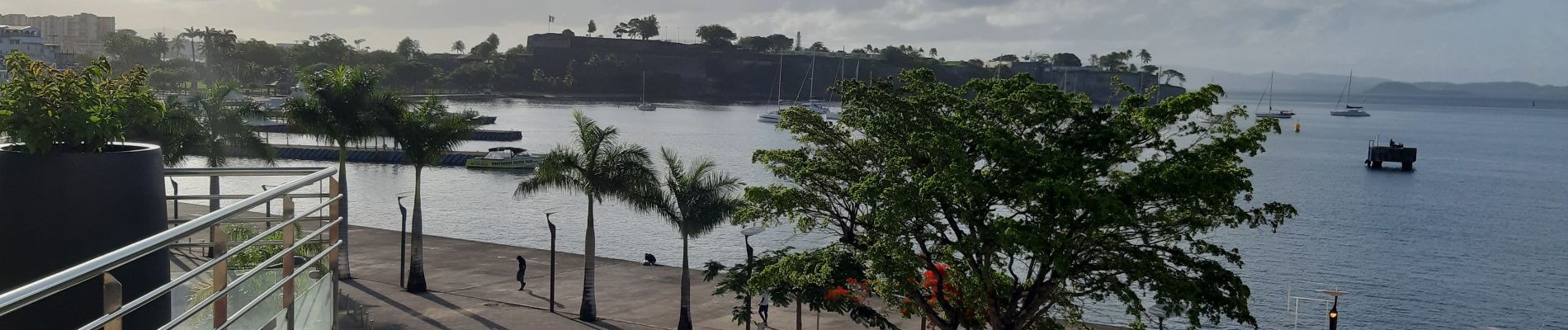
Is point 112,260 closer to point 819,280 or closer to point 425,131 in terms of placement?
point 819,280

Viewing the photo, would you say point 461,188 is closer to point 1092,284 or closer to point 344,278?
point 344,278

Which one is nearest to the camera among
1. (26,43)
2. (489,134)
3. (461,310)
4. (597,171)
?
(597,171)

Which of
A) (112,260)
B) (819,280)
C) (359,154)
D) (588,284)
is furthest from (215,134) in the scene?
(359,154)

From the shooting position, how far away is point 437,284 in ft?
112

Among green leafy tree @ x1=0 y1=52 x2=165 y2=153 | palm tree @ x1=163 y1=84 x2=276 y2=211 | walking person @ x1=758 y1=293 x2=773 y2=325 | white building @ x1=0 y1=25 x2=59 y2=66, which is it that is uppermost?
white building @ x1=0 y1=25 x2=59 y2=66

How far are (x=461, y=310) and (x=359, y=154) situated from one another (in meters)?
65.2

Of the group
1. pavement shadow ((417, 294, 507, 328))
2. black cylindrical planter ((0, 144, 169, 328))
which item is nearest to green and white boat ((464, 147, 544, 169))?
pavement shadow ((417, 294, 507, 328))

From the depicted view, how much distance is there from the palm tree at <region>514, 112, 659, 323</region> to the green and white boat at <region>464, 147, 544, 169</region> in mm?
55830

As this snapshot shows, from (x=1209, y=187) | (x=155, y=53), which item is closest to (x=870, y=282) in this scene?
(x=1209, y=187)

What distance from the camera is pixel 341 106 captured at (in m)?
32.6

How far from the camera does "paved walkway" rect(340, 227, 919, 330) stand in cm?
2895

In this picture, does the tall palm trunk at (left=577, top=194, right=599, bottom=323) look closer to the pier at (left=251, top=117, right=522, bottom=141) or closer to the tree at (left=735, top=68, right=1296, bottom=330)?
the tree at (left=735, top=68, right=1296, bottom=330)

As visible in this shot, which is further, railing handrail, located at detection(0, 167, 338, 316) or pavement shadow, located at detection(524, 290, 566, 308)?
pavement shadow, located at detection(524, 290, 566, 308)

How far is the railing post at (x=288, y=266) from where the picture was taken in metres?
5.01
